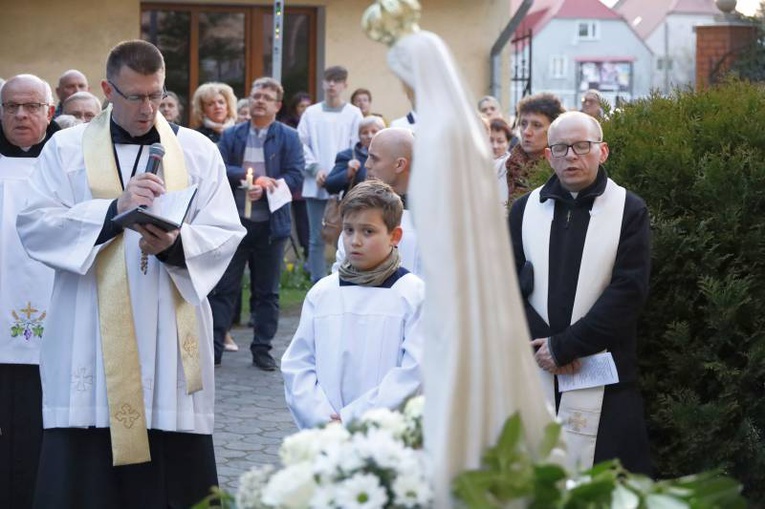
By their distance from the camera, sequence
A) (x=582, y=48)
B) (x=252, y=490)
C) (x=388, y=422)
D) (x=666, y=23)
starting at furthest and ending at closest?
(x=582, y=48) < (x=666, y=23) < (x=388, y=422) < (x=252, y=490)

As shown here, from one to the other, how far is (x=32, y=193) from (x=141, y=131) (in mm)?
533

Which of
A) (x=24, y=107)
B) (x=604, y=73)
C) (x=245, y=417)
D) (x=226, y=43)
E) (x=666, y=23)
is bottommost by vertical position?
(x=245, y=417)

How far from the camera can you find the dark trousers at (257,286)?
36.0ft

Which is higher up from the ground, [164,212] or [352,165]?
[352,165]

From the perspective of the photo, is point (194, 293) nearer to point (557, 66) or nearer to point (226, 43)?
point (226, 43)

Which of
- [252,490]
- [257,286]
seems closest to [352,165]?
[257,286]

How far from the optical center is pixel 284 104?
1852 cm

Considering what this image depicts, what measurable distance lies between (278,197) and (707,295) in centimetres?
523

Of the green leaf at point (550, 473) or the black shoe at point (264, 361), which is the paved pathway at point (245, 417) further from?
the green leaf at point (550, 473)

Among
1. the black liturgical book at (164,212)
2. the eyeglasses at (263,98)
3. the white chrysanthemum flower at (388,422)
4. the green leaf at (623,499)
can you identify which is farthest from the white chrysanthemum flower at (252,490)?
the eyeglasses at (263,98)

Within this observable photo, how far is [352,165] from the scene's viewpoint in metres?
11.6

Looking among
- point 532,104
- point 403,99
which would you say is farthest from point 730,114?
point 403,99

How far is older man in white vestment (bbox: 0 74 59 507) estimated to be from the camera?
6.80 metres

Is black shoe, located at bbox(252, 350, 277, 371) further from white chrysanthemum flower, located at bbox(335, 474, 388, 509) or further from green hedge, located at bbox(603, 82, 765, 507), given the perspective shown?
white chrysanthemum flower, located at bbox(335, 474, 388, 509)
